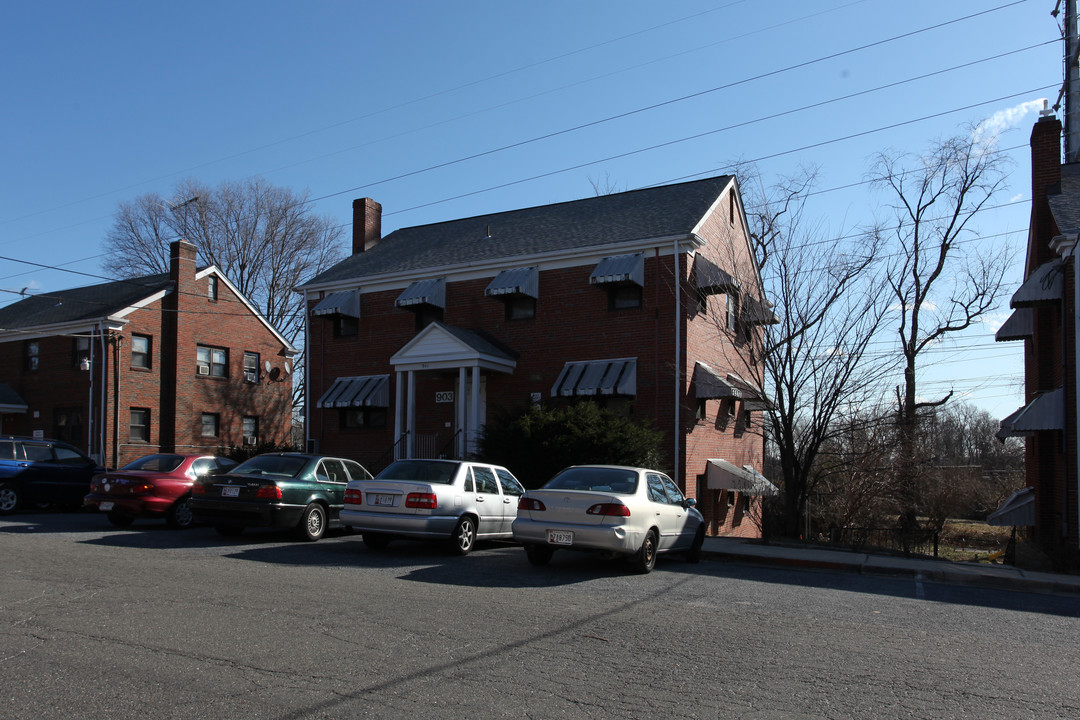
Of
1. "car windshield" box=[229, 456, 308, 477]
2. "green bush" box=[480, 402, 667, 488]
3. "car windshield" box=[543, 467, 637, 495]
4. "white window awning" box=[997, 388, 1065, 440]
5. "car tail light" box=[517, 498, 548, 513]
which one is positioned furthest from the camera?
"green bush" box=[480, 402, 667, 488]

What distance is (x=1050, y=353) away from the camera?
18812 mm

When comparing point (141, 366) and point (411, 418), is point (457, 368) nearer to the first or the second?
point (411, 418)

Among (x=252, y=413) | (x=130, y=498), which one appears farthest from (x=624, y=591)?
(x=252, y=413)

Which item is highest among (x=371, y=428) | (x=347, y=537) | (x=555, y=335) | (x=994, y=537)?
(x=555, y=335)

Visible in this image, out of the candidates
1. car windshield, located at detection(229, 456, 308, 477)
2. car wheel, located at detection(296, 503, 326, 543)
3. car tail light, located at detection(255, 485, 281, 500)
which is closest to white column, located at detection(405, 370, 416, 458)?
car windshield, located at detection(229, 456, 308, 477)

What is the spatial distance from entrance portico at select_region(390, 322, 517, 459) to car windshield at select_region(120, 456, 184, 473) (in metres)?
7.36

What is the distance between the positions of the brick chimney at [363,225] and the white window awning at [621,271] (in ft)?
37.1

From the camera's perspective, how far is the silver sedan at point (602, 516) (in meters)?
10.8

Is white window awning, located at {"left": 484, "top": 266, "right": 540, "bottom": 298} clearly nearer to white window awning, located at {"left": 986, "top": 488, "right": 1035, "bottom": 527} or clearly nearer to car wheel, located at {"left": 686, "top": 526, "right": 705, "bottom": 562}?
car wheel, located at {"left": 686, "top": 526, "right": 705, "bottom": 562}

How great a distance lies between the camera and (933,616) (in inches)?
343

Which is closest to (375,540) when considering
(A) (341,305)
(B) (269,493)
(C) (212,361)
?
(B) (269,493)

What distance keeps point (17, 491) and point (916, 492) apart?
2217 cm

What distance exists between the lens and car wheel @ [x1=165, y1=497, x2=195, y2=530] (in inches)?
615

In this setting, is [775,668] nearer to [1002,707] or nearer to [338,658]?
[1002,707]
